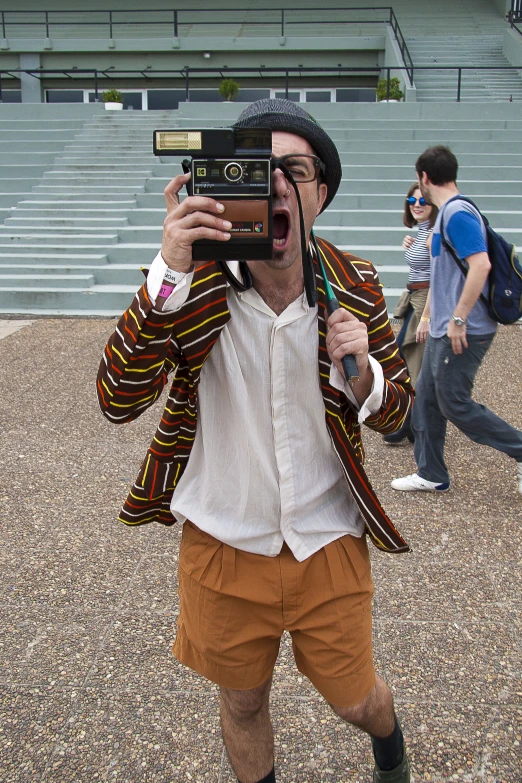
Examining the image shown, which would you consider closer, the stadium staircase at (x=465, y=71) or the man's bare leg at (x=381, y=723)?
the man's bare leg at (x=381, y=723)

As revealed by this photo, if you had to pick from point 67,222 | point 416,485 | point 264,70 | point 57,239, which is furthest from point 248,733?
point 264,70

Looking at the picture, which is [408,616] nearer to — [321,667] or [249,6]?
[321,667]

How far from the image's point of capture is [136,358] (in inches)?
69.7

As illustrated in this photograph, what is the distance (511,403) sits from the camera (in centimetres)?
644

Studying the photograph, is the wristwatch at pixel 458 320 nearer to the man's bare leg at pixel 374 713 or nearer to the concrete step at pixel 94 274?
the man's bare leg at pixel 374 713

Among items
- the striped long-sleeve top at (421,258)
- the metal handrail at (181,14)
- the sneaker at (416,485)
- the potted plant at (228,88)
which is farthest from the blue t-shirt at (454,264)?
the metal handrail at (181,14)

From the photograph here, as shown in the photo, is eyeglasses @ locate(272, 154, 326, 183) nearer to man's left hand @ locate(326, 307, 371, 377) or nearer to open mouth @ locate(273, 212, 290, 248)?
Result: open mouth @ locate(273, 212, 290, 248)

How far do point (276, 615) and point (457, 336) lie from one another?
2461mm

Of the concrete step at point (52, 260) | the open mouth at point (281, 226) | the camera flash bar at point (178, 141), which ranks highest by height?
the camera flash bar at point (178, 141)

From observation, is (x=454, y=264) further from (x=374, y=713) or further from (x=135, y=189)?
(x=135, y=189)

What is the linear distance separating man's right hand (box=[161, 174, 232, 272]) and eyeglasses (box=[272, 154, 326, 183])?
0.92 feet

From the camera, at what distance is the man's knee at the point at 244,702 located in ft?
6.80

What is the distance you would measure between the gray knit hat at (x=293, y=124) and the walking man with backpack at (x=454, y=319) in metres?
2.19

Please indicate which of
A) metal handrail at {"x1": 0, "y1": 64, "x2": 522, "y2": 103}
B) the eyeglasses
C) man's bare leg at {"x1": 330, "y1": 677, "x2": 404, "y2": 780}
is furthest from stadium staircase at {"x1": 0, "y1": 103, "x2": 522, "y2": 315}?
the eyeglasses
